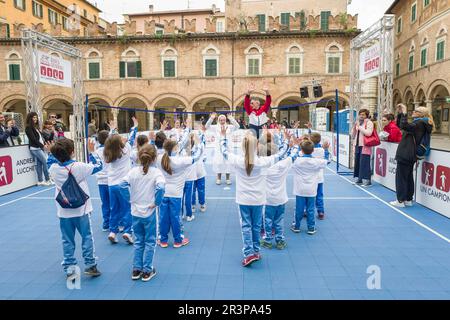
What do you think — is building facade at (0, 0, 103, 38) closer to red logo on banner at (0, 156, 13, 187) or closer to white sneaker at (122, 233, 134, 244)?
red logo on banner at (0, 156, 13, 187)

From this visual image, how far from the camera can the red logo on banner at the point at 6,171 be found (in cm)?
924

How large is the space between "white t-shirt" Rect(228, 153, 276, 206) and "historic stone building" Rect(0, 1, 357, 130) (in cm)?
2498

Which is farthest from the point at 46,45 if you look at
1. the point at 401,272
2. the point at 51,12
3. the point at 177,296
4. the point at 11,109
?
the point at 51,12

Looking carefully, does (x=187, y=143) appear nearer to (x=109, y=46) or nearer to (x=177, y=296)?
(x=177, y=296)

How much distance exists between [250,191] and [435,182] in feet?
16.2

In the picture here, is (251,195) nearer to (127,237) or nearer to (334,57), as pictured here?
(127,237)

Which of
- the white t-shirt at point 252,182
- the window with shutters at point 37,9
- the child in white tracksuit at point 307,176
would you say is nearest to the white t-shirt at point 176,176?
the white t-shirt at point 252,182

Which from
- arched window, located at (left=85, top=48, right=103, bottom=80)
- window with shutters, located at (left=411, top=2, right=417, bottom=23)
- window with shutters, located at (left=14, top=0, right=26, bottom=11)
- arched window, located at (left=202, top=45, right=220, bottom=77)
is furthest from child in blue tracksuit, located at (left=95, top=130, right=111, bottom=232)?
window with shutters, located at (left=14, top=0, right=26, bottom=11)

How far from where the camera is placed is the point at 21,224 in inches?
268

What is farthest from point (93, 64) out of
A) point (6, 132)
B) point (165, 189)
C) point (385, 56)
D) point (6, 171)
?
A: point (165, 189)

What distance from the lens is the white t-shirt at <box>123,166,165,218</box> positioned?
13.8 ft
